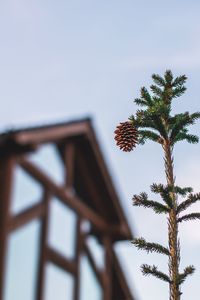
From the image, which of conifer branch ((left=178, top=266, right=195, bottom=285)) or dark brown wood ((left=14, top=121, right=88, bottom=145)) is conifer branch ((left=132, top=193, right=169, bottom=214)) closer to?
conifer branch ((left=178, top=266, right=195, bottom=285))

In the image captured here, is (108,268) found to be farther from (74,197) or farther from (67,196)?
(67,196)

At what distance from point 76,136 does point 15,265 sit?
113 inches

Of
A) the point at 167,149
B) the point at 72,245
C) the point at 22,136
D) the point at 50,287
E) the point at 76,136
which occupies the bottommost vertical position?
the point at 50,287

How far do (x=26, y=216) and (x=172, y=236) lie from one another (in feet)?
32.3

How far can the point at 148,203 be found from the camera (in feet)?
60.1

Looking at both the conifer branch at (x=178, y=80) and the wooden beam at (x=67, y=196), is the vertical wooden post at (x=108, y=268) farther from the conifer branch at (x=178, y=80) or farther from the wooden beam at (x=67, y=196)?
the conifer branch at (x=178, y=80)

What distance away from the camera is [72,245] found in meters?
9.63

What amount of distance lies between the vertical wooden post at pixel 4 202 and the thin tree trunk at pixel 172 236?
9.86 meters

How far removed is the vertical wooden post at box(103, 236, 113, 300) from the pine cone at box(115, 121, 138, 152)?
26.6ft

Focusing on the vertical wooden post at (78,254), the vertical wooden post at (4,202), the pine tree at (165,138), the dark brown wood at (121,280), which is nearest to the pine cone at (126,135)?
the pine tree at (165,138)

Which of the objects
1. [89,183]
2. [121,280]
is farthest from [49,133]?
[121,280]

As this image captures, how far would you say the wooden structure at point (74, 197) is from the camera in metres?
8.07

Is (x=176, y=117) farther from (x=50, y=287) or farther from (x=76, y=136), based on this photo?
(x=50, y=287)

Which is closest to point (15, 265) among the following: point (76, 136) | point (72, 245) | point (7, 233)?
point (7, 233)
